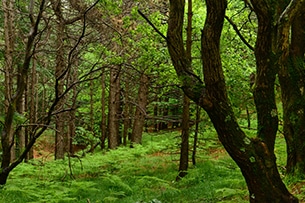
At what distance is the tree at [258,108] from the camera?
15.2 feet

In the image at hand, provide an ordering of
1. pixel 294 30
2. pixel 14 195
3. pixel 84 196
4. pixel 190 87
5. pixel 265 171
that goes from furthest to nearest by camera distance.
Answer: pixel 84 196 → pixel 14 195 → pixel 294 30 → pixel 190 87 → pixel 265 171

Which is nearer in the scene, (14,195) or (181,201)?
(181,201)

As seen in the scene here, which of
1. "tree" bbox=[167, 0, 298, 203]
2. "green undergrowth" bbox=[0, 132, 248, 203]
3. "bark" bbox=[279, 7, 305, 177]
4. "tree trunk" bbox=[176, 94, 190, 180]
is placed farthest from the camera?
"tree trunk" bbox=[176, 94, 190, 180]

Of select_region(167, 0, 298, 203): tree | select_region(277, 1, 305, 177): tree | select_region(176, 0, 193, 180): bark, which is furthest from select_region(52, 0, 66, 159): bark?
select_region(277, 1, 305, 177): tree

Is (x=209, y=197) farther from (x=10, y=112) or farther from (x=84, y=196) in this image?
(x=10, y=112)

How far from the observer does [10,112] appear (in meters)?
9.30

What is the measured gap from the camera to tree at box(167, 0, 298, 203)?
15.2 ft

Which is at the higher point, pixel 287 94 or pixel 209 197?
pixel 287 94

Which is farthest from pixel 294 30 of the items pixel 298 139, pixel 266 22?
pixel 266 22

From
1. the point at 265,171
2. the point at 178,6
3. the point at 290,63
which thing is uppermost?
the point at 178,6

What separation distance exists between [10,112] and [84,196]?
303cm

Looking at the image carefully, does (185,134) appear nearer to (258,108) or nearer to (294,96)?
(294,96)

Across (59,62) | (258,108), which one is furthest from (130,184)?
(258,108)

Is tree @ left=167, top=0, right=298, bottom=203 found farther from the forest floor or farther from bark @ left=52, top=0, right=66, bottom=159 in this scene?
bark @ left=52, top=0, right=66, bottom=159
